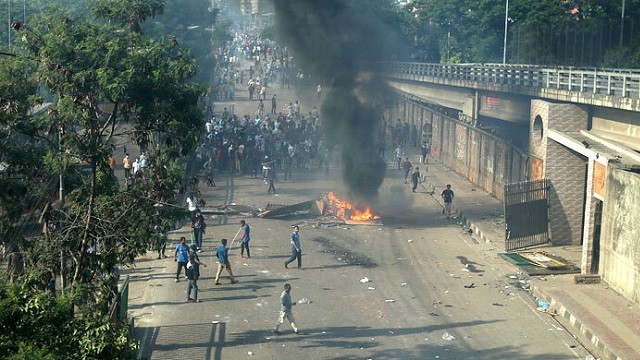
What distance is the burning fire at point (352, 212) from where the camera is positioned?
92.4 feet

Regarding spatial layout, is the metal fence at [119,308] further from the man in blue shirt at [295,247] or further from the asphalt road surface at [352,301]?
the man in blue shirt at [295,247]

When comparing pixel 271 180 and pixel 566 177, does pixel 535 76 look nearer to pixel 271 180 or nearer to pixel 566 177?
pixel 566 177

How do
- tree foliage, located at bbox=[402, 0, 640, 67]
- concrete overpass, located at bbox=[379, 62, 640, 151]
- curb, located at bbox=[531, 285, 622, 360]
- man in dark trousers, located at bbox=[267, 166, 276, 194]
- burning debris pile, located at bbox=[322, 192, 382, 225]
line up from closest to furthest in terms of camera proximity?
curb, located at bbox=[531, 285, 622, 360]
concrete overpass, located at bbox=[379, 62, 640, 151]
burning debris pile, located at bbox=[322, 192, 382, 225]
man in dark trousers, located at bbox=[267, 166, 276, 194]
tree foliage, located at bbox=[402, 0, 640, 67]

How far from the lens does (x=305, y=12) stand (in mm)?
33469

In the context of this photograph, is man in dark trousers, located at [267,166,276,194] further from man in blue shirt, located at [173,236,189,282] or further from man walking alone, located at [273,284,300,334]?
man walking alone, located at [273,284,300,334]

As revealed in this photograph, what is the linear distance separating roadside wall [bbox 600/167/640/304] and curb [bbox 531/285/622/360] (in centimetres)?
151

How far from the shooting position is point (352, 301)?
64.1 feet

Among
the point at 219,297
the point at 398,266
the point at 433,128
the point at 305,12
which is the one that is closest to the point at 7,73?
the point at 219,297

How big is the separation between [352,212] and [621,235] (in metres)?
9.97

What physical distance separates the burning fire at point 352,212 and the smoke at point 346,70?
1.06 metres

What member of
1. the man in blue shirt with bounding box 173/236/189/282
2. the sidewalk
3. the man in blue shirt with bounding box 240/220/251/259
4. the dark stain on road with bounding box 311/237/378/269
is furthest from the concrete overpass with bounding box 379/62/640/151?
the man in blue shirt with bounding box 173/236/189/282

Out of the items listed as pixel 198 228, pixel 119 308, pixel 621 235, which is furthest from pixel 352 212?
pixel 119 308

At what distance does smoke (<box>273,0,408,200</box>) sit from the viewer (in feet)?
99.5

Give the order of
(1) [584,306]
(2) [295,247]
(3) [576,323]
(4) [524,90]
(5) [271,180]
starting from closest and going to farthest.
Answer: (3) [576,323]
(1) [584,306]
(2) [295,247]
(4) [524,90]
(5) [271,180]
